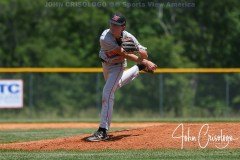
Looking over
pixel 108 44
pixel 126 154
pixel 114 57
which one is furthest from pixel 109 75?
pixel 126 154

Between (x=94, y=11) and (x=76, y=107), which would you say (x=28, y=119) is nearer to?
(x=76, y=107)

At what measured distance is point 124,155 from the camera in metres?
9.09

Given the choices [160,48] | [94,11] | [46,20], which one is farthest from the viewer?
[46,20]

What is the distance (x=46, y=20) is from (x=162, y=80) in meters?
12.9

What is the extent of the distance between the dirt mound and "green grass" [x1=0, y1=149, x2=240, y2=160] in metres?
0.43

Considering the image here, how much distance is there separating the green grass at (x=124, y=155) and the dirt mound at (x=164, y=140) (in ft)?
1.42

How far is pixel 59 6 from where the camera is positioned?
33.3 meters

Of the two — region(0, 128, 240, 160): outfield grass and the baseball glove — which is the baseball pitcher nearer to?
the baseball glove

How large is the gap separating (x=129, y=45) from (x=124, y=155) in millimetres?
2035

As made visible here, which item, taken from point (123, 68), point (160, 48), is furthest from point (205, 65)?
point (123, 68)
